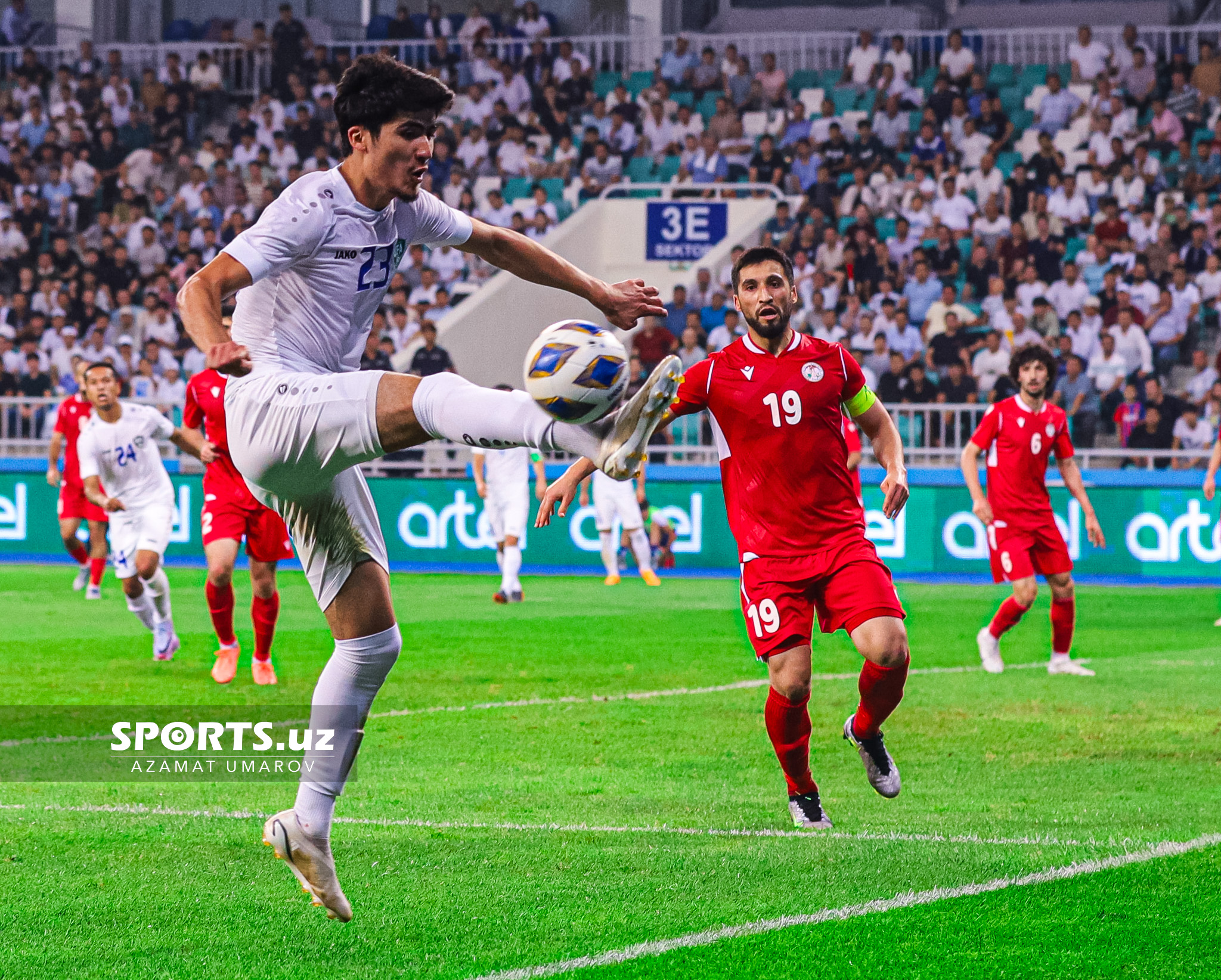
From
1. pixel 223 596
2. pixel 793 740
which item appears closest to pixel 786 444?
pixel 793 740

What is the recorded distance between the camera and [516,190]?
27.9 metres

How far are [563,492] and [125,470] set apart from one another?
8935 mm

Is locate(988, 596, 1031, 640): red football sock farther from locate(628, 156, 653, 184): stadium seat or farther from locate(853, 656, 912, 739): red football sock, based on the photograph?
locate(628, 156, 653, 184): stadium seat

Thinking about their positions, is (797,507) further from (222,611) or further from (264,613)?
(222,611)

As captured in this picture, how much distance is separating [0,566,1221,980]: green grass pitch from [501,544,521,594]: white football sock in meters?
4.35

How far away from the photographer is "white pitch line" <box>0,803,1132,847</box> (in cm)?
657

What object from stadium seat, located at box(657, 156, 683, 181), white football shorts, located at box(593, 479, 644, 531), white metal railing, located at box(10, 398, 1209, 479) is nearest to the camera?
white football shorts, located at box(593, 479, 644, 531)

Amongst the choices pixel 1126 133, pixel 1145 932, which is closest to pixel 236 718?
pixel 1145 932

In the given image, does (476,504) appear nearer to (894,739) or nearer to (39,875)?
(894,739)

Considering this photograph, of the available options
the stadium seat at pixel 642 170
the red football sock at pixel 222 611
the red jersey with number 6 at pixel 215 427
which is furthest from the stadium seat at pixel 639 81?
the red football sock at pixel 222 611

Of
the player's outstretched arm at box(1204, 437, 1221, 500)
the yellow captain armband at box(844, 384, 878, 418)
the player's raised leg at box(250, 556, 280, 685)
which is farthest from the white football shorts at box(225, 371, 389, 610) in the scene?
the player's outstretched arm at box(1204, 437, 1221, 500)

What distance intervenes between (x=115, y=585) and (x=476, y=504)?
440cm

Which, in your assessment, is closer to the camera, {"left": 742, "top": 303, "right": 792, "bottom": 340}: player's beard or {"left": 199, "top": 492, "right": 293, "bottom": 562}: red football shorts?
{"left": 742, "top": 303, "right": 792, "bottom": 340}: player's beard

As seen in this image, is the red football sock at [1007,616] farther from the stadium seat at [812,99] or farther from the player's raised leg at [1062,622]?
the stadium seat at [812,99]
